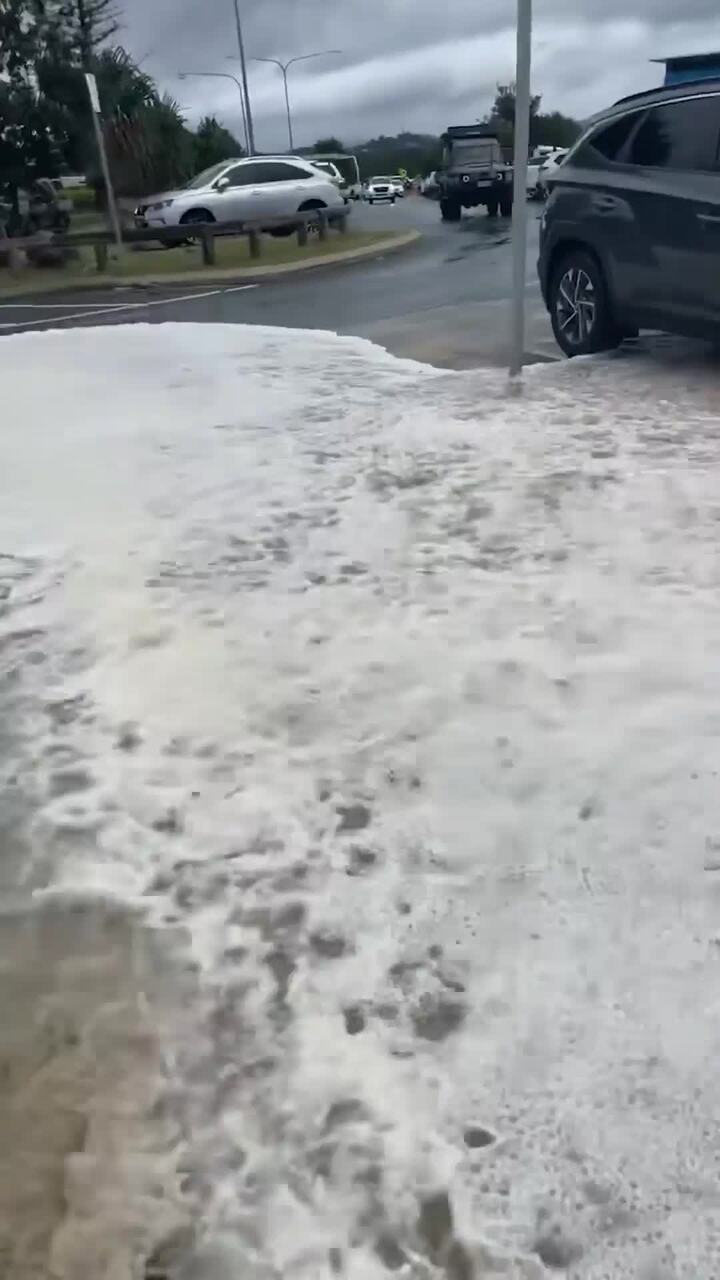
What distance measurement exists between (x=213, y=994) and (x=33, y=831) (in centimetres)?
85

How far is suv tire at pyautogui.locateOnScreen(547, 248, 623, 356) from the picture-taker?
26.5 ft

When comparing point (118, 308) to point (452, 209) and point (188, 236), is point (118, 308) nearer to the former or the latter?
point (188, 236)

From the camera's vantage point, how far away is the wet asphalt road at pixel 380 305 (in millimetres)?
10102

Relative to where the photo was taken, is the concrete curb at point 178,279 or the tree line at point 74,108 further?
the tree line at point 74,108

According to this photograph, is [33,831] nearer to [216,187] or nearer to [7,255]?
[7,255]

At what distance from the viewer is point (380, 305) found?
1275 centimetres

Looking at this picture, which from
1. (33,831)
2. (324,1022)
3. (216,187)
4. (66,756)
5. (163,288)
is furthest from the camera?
(216,187)

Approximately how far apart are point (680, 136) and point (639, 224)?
59cm

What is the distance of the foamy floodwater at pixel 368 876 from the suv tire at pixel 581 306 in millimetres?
2924

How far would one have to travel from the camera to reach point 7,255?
789 inches

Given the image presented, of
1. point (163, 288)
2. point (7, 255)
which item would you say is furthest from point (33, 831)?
point (7, 255)

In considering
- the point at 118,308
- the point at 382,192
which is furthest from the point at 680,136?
the point at 382,192

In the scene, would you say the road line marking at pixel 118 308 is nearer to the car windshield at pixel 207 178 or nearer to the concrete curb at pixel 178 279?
the concrete curb at pixel 178 279

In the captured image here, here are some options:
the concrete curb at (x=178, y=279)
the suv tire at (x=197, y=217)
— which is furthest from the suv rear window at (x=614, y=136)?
the suv tire at (x=197, y=217)
